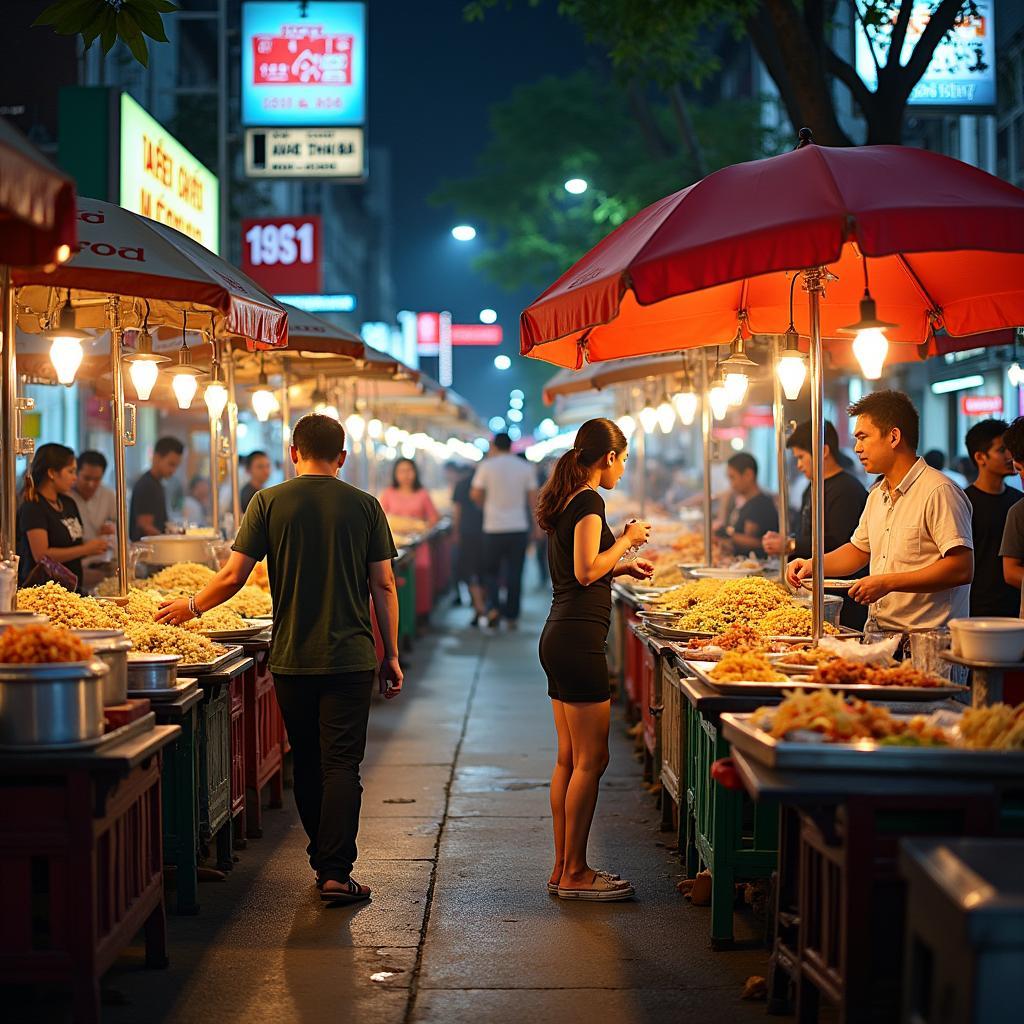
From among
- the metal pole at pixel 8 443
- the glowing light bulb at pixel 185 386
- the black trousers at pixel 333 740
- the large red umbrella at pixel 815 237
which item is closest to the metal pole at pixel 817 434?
the large red umbrella at pixel 815 237

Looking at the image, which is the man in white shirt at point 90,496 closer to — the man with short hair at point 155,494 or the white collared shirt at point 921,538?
the man with short hair at point 155,494

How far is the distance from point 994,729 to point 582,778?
108 inches

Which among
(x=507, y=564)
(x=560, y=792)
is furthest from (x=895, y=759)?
(x=507, y=564)

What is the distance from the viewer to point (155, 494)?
15133 mm

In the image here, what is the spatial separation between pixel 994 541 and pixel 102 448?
1753 centimetres

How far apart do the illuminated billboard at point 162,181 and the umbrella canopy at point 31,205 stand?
30.6ft

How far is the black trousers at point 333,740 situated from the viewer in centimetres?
698

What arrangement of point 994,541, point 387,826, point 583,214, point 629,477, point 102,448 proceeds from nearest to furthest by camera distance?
point 387,826
point 994,541
point 102,448
point 629,477
point 583,214

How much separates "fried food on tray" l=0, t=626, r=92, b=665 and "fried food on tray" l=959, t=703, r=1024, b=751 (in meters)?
3.01

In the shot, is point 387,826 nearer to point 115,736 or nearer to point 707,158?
point 115,736

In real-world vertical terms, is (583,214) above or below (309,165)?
above

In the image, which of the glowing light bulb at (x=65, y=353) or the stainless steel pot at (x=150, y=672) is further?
the glowing light bulb at (x=65, y=353)

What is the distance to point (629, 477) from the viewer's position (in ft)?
107

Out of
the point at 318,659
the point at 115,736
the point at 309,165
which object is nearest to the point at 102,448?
the point at 309,165
